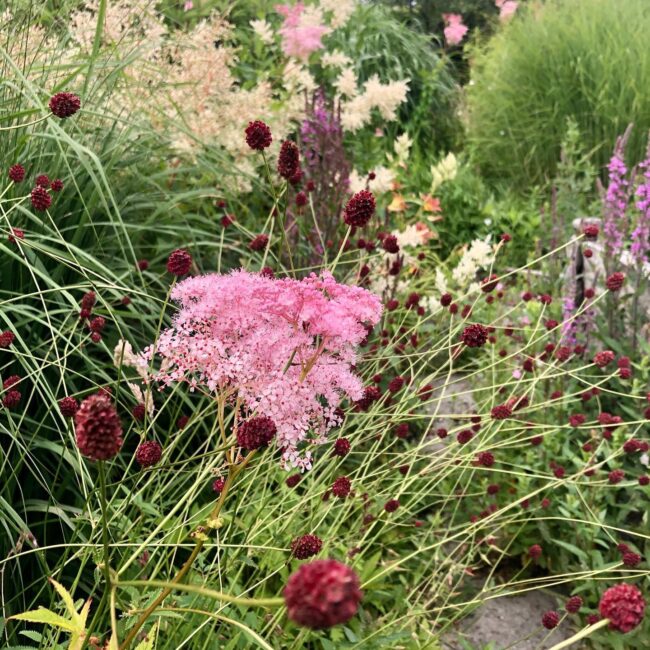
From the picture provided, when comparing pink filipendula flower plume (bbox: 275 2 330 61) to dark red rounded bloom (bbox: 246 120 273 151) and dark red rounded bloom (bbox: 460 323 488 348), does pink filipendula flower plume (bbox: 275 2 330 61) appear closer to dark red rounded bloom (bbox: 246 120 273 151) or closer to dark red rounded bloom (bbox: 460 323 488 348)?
dark red rounded bloom (bbox: 246 120 273 151)

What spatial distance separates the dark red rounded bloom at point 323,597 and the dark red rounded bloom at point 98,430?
273 mm

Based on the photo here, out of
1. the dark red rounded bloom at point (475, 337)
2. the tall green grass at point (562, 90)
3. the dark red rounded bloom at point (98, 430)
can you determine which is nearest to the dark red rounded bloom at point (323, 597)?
the dark red rounded bloom at point (98, 430)

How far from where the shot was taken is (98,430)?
0.79 metres

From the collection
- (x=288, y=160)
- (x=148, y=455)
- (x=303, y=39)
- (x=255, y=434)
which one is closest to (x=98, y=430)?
(x=255, y=434)

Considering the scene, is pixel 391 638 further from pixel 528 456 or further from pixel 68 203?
pixel 68 203

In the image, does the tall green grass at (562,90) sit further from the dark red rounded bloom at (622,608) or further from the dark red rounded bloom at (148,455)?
the dark red rounded bloom at (622,608)

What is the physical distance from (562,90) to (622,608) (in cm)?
599

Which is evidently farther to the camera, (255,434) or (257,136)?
(257,136)

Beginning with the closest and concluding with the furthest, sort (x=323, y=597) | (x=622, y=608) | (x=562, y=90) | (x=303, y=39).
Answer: (x=323, y=597)
(x=622, y=608)
(x=303, y=39)
(x=562, y=90)

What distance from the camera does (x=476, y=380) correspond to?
3.30 metres

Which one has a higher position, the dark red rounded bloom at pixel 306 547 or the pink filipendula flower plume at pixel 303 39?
Result: the pink filipendula flower plume at pixel 303 39

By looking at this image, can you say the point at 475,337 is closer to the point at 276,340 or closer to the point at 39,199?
the point at 276,340

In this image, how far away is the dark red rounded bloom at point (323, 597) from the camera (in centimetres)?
61

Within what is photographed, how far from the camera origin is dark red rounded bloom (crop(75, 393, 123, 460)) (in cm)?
78
